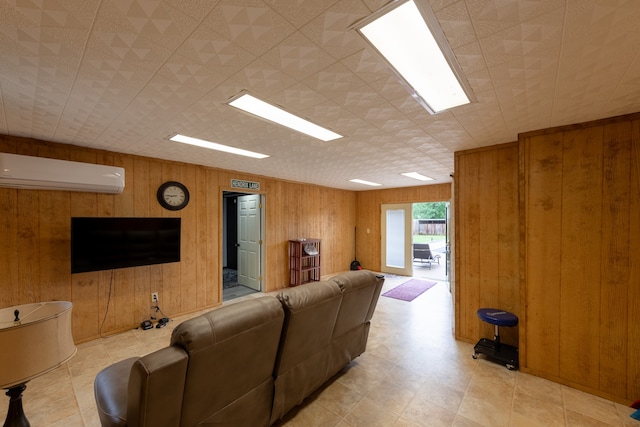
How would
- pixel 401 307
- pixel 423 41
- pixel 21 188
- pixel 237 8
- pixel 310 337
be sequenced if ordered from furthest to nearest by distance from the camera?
1. pixel 401 307
2. pixel 21 188
3. pixel 310 337
4. pixel 423 41
5. pixel 237 8

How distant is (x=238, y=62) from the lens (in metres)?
1.47

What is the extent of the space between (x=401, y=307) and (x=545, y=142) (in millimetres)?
3307

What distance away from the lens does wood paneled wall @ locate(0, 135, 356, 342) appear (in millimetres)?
2861

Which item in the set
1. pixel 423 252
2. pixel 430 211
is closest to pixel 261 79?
pixel 423 252

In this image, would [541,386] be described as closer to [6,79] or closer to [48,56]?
[48,56]

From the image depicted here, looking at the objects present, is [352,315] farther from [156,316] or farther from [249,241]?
[249,241]

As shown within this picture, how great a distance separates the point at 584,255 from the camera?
7.78 feet

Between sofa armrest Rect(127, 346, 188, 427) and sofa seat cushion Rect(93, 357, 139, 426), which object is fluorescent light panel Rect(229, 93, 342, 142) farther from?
sofa seat cushion Rect(93, 357, 139, 426)

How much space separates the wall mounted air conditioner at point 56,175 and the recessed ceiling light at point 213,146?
38.0 inches

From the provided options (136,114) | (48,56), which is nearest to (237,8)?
(48,56)

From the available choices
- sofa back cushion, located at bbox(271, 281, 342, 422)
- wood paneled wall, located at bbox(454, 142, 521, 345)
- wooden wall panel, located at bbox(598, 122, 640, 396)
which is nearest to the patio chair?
wood paneled wall, located at bbox(454, 142, 521, 345)

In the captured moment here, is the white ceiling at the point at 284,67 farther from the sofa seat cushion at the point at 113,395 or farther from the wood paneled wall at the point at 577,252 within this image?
the sofa seat cushion at the point at 113,395

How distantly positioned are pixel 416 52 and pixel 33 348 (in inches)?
96.8

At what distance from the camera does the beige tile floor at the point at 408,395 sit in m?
2.03
